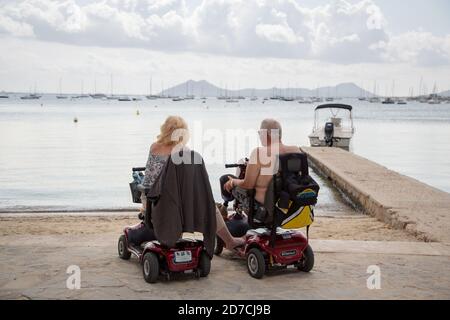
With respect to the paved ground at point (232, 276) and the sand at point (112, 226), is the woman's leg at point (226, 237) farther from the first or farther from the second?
the sand at point (112, 226)

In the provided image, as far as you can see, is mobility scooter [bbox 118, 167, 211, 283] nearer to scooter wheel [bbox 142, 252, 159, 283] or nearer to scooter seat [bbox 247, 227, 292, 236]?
scooter wheel [bbox 142, 252, 159, 283]

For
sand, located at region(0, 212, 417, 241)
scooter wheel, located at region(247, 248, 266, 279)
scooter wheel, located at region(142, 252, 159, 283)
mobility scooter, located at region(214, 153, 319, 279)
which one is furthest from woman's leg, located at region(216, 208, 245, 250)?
sand, located at region(0, 212, 417, 241)

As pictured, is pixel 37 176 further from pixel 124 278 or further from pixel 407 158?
pixel 407 158

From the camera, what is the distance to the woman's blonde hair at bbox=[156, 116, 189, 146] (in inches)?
221

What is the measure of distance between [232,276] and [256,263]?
279mm

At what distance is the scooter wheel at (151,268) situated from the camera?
17.5 feet

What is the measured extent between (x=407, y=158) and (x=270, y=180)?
24562 mm

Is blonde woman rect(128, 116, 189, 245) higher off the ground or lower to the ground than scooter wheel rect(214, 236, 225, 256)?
higher

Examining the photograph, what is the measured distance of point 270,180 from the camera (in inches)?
221

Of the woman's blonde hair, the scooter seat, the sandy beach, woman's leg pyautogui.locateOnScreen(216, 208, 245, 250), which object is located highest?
the woman's blonde hair

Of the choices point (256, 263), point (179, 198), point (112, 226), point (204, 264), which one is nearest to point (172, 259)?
point (204, 264)

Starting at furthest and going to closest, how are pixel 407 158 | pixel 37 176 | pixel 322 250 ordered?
pixel 407 158
pixel 37 176
pixel 322 250
